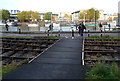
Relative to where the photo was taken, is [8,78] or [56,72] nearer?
[8,78]

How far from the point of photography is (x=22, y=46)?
57.3ft

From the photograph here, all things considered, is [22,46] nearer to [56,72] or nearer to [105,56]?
[105,56]

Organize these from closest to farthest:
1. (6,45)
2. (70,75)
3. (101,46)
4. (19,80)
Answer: (19,80), (70,75), (101,46), (6,45)

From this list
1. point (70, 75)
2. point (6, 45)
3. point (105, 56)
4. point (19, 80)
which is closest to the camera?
point (19, 80)

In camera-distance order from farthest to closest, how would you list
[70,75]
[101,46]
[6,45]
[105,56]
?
[6,45] → [101,46] → [105,56] → [70,75]

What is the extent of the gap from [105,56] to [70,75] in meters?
6.77

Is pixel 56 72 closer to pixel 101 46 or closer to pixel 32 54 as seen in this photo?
pixel 32 54

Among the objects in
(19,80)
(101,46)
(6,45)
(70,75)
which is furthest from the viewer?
(6,45)

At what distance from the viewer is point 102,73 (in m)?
7.04

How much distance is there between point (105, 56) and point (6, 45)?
35.3 feet

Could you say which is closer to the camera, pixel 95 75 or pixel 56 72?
pixel 95 75

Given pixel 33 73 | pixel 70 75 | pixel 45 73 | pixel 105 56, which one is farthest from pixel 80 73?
pixel 105 56

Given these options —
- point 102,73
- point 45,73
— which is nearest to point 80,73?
point 102,73

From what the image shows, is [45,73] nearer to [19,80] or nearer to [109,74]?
[19,80]
